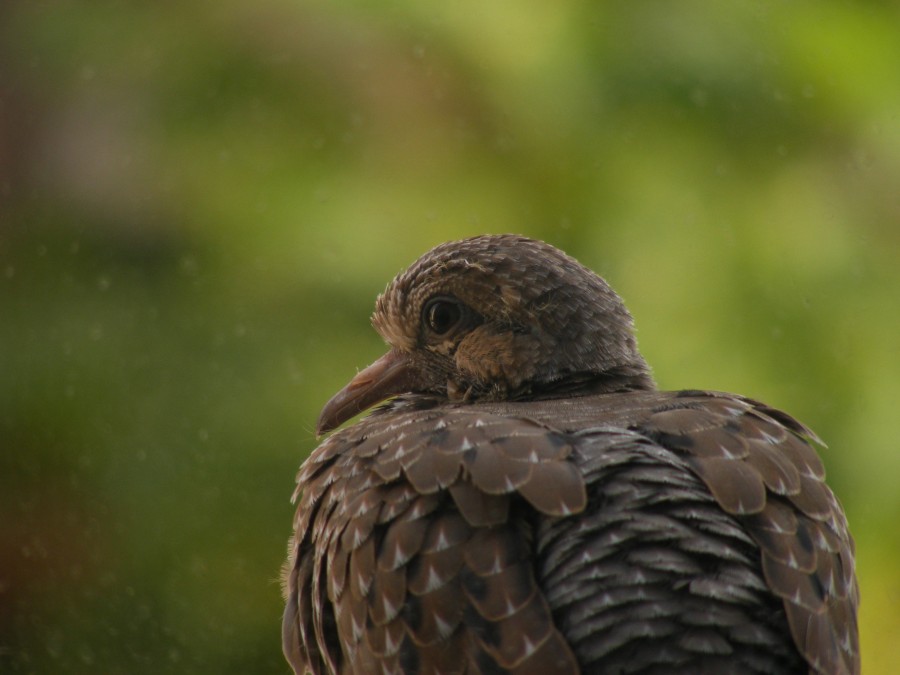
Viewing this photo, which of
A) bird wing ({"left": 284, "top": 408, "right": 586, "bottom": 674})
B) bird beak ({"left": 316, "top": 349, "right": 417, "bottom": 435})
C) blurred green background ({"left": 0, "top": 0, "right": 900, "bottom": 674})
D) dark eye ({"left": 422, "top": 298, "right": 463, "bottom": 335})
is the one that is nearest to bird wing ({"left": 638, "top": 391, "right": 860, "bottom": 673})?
bird wing ({"left": 284, "top": 408, "right": 586, "bottom": 674})

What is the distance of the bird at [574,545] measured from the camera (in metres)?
1.97

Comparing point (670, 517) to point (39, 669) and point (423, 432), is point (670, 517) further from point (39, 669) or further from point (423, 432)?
point (39, 669)

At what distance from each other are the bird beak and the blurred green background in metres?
1.20

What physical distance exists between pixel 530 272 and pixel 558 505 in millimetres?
816

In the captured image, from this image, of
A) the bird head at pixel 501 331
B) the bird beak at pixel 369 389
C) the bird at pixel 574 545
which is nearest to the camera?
the bird at pixel 574 545

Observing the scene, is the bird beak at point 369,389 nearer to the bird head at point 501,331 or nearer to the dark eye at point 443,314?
the bird head at point 501,331

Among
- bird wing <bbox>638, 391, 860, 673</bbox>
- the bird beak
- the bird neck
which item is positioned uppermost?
the bird beak

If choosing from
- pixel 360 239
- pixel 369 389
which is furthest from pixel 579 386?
pixel 360 239

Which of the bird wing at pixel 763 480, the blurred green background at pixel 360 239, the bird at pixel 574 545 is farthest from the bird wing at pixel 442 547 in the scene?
the blurred green background at pixel 360 239

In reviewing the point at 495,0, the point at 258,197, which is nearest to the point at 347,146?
the point at 258,197

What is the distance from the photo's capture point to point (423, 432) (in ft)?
7.57

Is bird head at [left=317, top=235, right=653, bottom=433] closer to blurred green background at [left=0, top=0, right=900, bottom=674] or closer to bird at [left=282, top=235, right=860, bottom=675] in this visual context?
bird at [left=282, top=235, right=860, bottom=675]

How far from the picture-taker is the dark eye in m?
2.84

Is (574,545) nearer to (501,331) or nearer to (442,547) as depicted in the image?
(442,547)
